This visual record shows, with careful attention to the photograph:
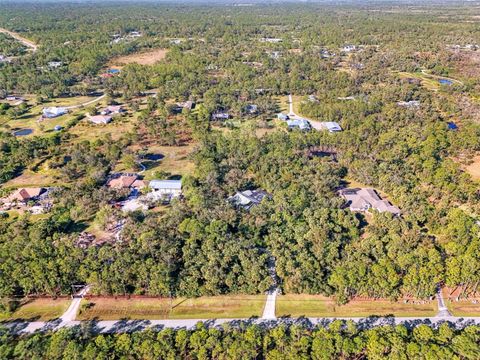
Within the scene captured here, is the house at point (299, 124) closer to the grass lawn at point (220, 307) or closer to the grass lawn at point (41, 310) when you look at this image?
the grass lawn at point (220, 307)

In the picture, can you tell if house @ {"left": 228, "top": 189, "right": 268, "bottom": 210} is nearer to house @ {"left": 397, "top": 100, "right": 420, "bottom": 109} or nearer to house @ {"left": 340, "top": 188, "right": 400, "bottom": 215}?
house @ {"left": 340, "top": 188, "right": 400, "bottom": 215}


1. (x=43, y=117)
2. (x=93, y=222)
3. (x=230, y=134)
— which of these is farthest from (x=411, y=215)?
(x=43, y=117)

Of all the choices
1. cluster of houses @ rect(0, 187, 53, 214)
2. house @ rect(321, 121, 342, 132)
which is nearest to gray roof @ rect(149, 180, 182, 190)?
cluster of houses @ rect(0, 187, 53, 214)

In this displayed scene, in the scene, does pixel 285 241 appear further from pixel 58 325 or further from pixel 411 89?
pixel 411 89

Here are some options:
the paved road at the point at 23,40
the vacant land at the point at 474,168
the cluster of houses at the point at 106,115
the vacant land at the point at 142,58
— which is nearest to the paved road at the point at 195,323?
the vacant land at the point at 474,168

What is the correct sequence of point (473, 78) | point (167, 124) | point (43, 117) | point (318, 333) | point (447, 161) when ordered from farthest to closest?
1. point (473, 78)
2. point (43, 117)
3. point (167, 124)
4. point (447, 161)
5. point (318, 333)

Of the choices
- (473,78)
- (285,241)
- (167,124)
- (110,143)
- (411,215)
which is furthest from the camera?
(473,78)
